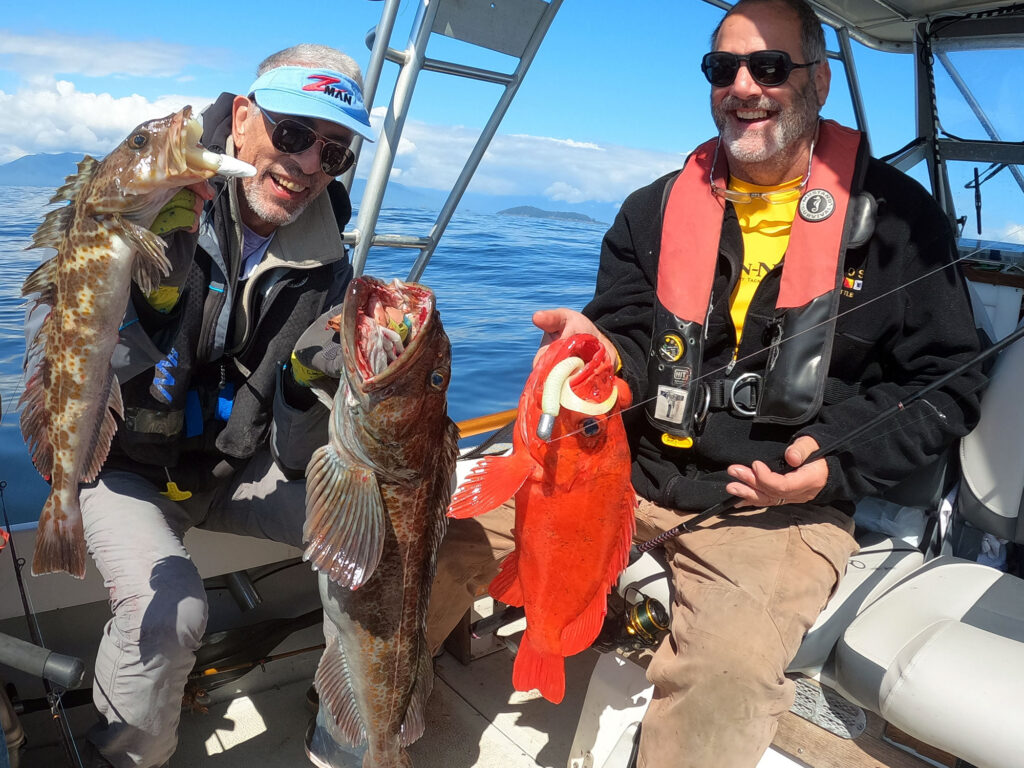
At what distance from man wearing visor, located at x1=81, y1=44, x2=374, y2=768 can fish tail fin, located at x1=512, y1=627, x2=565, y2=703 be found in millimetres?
1036

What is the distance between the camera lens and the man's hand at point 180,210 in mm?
1994

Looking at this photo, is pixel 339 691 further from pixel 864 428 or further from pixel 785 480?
pixel 864 428

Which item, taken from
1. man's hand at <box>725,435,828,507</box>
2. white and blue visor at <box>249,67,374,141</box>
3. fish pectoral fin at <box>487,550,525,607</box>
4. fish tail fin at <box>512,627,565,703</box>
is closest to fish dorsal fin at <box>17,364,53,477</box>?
white and blue visor at <box>249,67,374,141</box>

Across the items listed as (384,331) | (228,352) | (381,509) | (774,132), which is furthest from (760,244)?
(228,352)

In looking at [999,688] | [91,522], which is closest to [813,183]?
[999,688]

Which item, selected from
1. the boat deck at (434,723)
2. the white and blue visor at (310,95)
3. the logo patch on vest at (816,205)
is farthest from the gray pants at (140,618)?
the logo patch on vest at (816,205)

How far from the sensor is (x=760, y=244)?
9.77 ft

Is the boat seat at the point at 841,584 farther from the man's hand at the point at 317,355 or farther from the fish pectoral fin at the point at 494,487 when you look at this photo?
the man's hand at the point at 317,355

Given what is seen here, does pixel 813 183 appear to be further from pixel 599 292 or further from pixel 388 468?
pixel 388 468

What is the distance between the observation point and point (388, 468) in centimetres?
205

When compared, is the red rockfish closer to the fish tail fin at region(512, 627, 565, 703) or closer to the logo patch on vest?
the fish tail fin at region(512, 627, 565, 703)

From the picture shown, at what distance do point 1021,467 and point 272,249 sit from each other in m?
2.94

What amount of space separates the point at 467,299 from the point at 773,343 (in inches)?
443

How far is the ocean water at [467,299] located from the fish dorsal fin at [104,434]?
526mm
